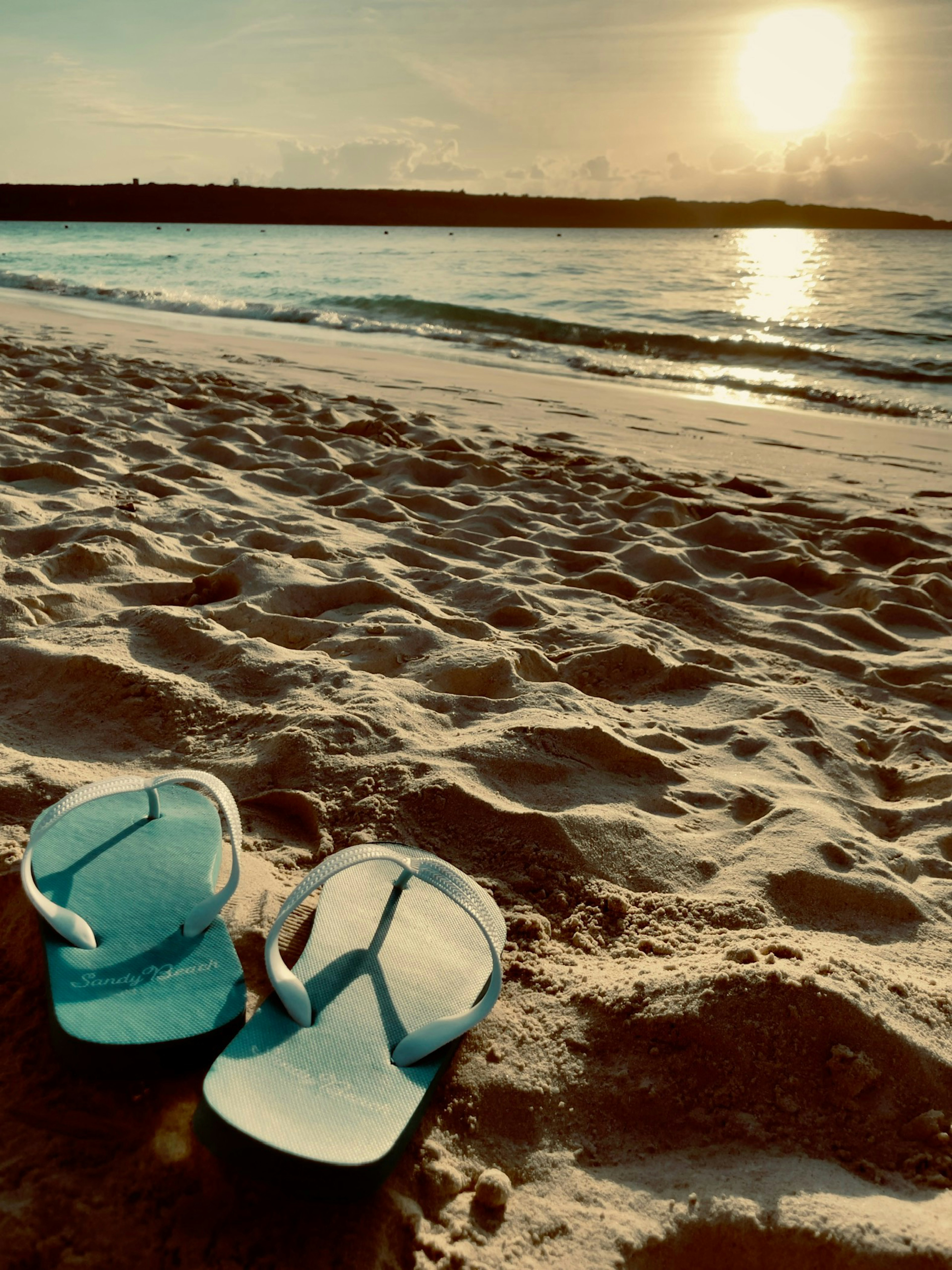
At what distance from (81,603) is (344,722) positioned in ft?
3.29

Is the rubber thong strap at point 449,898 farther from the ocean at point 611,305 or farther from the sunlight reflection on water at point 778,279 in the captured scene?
the sunlight reflection on water at point 778,279

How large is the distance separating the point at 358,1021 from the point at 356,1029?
0.02m

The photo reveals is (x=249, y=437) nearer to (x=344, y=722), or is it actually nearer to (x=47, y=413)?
(x=47, y=413)

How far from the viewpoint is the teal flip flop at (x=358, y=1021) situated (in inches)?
36.5

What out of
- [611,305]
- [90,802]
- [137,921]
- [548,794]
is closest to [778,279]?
[611,305]

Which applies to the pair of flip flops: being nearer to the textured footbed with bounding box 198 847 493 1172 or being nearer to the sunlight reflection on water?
the textured footbed with bounding box 198 847 493 1172

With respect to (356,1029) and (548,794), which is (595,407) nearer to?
(548,794)

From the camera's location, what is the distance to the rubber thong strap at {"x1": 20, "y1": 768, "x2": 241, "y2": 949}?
3.99 ft

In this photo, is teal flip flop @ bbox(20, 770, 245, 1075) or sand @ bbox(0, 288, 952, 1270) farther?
teal flip flop @ bbox(20, 770, 245, 1075)

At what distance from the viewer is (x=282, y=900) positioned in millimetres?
1400

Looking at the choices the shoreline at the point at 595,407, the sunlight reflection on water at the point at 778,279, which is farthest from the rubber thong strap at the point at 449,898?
the sunlight reflection on water at the point at 778,279

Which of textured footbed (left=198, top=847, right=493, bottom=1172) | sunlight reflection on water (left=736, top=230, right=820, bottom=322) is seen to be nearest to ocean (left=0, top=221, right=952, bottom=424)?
sunlight reflection on water (left=736, top=230, right=820, bottom=322)

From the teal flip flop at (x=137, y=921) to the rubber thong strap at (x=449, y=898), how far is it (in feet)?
0.21

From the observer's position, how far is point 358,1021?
116 cm
